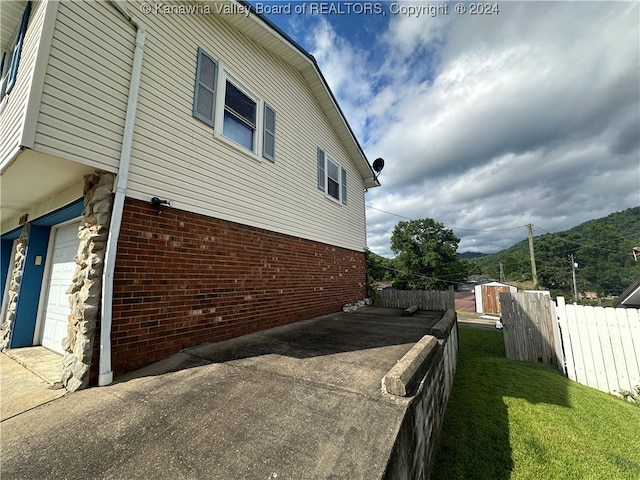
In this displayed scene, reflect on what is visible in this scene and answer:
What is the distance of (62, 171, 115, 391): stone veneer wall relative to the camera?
289 cm

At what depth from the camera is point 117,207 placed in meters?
3.18

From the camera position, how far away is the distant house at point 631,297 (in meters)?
7.49

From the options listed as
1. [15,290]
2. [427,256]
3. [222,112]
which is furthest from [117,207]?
[427,256]

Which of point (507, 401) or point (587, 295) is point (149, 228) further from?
point (587, 295)

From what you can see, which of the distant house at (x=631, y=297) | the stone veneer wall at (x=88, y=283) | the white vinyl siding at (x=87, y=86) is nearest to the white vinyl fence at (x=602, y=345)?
the distant house at (x=631, y=297)

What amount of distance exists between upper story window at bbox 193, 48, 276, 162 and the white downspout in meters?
0.93

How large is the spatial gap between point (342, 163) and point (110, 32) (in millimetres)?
7510

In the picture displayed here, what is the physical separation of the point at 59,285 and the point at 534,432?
7.89m

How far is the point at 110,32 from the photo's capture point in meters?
3.35

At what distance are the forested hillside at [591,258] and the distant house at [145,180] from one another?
57.2 meters

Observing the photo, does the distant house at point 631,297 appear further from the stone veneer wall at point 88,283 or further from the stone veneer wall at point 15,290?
the stone veneer wall at point 15,290

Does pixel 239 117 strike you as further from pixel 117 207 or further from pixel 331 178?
pixel 331 178

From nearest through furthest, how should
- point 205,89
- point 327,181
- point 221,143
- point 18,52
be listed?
point 18,52 → point 205,89 → point 221,143 → point 327,181

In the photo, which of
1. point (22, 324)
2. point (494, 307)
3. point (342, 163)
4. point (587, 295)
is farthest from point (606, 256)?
point (22, 324)
